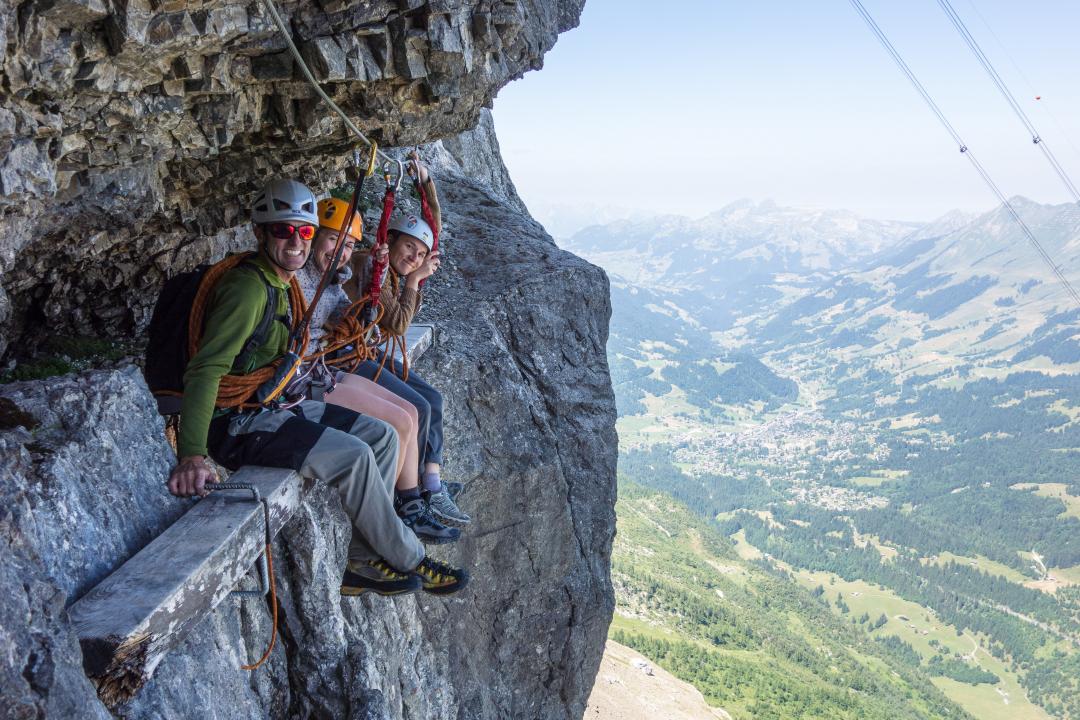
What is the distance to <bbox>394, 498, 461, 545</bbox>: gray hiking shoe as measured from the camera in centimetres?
649

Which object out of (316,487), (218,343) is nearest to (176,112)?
(218,343)

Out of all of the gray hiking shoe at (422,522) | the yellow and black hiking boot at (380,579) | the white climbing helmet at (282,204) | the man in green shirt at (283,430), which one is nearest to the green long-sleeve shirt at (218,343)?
the man in green shirt at (283,430)

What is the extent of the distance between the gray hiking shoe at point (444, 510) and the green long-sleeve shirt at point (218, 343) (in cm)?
217

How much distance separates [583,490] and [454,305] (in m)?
3.71

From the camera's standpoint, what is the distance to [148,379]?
5.30 metres

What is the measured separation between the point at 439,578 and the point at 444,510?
0.70 metres

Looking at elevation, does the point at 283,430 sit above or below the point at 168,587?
above

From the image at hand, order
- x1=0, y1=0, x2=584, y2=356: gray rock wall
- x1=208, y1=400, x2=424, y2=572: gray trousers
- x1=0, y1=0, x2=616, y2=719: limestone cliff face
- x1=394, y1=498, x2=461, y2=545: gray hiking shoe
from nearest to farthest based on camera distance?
x1=0, y1=0, x2=616, y2=719: limestone cliff face < x1=0, y1=0, x2=584, y2=356: gray rock wall < x1=208, y1=400, x2=424, y2=572: gray trousers < x1=394, y1=498, x2=461, y2=545: gray hiking shoe

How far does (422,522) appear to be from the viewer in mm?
6535

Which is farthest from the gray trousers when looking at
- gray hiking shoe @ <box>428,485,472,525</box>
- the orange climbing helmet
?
the orange climbing helmet

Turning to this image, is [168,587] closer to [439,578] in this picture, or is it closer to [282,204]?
[439,578]

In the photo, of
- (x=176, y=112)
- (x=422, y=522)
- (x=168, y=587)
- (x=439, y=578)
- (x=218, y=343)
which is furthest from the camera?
(x=422, y=522)

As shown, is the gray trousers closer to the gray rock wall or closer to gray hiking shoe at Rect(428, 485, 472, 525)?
gray hiking shoe at Rect(428, 485, 472, 525)

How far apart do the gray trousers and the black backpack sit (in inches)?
15.4
